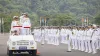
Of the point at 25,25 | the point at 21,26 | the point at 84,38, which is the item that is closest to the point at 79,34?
the point at 84,38

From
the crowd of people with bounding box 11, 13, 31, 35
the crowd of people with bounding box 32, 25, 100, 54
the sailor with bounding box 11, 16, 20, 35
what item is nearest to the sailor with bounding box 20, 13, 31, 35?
the crowd of people with bounding box 11, 13, 31, 35

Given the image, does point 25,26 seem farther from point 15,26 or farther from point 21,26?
point 15,26

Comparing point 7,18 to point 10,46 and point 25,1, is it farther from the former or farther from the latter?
point 10,46

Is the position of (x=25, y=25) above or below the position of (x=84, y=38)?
above

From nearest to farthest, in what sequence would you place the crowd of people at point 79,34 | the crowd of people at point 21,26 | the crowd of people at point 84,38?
the crowd of people at point 21,26, the crowd of people at point 79,34, the crowd of people at point 84,38

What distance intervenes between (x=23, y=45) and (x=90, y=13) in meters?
104

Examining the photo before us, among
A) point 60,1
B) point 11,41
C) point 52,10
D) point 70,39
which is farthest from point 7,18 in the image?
point 11,41

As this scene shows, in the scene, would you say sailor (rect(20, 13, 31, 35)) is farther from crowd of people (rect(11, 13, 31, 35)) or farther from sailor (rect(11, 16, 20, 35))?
sailor (rect(11, 16, 20, 35))

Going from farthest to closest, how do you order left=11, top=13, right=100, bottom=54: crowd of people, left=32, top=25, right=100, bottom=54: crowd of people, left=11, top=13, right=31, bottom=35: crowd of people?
left=32, top=25, right=100, bottom=54: crowd of people, left=11, top=13, right=100, bottom=54: crowd of people, left=11, top=13, right=31, bottom=35: crowd of people

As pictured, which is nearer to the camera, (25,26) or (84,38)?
(25,26)

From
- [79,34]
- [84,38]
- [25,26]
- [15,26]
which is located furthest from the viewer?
[79,34]

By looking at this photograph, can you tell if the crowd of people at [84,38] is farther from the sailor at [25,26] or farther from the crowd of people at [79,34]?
the sailor at [25,26]

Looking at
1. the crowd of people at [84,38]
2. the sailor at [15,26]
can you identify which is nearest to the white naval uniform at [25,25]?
the sailor at [15,26]

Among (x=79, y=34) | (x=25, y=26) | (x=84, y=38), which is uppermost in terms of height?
(x=25, y=26)
